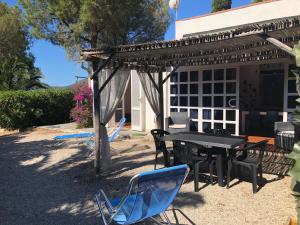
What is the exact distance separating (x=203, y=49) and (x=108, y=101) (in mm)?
2763

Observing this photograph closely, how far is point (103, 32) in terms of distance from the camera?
20.4 metres

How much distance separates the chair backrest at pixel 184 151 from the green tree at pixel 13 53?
62.1 feet

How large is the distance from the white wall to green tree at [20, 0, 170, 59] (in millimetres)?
6377

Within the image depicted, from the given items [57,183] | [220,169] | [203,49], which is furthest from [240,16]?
[57,183]

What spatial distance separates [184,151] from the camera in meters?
6.38

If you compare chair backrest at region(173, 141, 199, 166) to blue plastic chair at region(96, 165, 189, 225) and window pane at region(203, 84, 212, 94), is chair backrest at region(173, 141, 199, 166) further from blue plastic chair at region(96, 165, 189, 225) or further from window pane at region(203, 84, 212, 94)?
window pane at region(203, 84, 212, 94)

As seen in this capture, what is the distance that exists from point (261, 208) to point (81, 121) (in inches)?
472

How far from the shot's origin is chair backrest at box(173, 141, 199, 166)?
621cm

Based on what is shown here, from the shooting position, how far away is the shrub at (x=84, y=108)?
15.8 meters

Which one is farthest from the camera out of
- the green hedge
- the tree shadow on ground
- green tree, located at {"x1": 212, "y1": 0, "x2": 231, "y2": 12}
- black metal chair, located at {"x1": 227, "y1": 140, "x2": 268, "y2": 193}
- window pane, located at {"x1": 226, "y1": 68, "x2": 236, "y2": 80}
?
green tree, located at {"x1": 212, "y1": 0, "x2": 231, "y2": 12}

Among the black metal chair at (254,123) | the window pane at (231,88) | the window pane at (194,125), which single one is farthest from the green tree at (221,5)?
the window pane at (194,125)

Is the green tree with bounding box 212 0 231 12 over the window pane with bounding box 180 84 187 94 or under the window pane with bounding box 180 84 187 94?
over

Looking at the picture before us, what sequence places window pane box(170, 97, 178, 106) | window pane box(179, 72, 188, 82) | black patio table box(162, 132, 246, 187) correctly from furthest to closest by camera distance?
window pane box(170, 97, 178, 106), window pane box(179, 72, 188, 82), black patio table box(162, 132, 246, 187)

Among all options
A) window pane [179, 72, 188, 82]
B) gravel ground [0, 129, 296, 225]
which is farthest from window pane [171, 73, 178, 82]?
gravel ground [0, 129, 296, 225]
